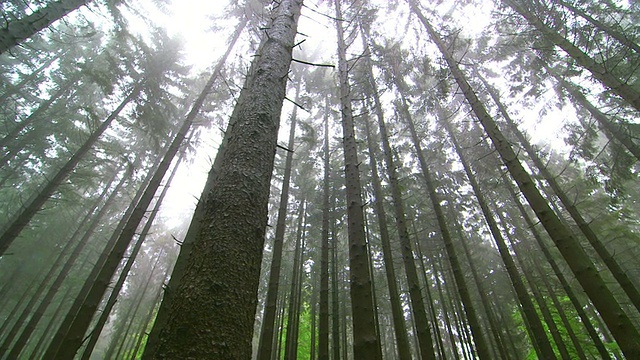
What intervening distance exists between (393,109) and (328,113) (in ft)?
15.3

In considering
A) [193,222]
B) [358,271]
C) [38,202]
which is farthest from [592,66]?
[38,202]

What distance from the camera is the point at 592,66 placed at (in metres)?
7.07

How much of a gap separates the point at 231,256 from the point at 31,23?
7731 mm

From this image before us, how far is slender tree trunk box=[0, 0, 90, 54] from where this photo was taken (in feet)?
17.1

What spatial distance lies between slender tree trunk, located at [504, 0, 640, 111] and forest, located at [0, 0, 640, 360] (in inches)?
A: 2.3

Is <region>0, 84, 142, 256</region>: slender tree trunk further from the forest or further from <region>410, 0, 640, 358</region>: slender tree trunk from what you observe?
<region>410, 0, 640, 358</region>: slender tree trunk

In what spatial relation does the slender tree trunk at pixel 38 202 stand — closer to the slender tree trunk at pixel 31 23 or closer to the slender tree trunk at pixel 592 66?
the slender tree trunk at pixel 31 23

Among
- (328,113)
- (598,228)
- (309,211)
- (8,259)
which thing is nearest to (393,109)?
(328,113)

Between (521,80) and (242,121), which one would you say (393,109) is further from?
(242,121)

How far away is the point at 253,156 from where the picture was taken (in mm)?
2297

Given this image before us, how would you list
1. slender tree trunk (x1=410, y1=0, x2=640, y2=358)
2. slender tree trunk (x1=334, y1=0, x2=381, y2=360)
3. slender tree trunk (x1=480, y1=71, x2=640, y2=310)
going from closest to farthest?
slender tree trunk (x1=410, y1=0, x2=640, y2=358)
slender tree trunk (x1=334, y1=0, x2=381, y2=360)
slender tree trunk (x1=480, y1=71, x2=640, y2=310)

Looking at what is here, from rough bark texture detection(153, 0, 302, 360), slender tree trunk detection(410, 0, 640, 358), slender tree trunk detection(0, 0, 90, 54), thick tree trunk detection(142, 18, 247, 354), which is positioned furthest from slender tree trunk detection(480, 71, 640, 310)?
slender tree trunk detection(0, 0, 90, 54)

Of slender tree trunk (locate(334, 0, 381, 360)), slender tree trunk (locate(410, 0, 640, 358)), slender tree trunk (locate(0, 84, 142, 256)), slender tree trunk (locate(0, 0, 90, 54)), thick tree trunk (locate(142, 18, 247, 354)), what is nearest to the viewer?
thick tree trunk (locate(142, 18, 247, 354))

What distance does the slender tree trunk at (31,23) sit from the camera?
5203mm
